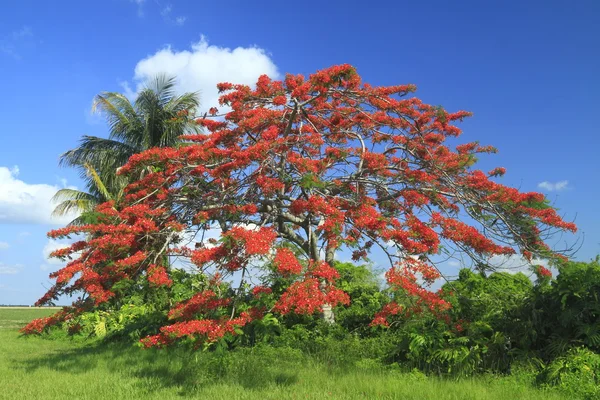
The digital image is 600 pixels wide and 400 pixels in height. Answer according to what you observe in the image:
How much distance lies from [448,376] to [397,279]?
169 centimetres

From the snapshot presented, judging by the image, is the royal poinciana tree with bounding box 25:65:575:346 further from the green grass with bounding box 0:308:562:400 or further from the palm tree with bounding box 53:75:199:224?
the palm tree with bounding box 53:75:199:224

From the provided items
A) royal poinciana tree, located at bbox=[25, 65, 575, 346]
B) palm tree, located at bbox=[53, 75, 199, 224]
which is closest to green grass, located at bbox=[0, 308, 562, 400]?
royal poinciana tree, located at bbox=[25, 65, 575, 346]

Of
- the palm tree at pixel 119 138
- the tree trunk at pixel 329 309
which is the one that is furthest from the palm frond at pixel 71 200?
the tree trunk at pixel 329 309

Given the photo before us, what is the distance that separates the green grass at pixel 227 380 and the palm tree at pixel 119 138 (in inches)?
392

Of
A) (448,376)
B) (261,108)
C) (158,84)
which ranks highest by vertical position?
(158,84)

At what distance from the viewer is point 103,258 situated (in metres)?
9.02

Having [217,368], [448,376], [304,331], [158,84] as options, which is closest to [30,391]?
[217,368]

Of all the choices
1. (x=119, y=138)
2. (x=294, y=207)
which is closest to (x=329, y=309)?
(x=294, y=207)

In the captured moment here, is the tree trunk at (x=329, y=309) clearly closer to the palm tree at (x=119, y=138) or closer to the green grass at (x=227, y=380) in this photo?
the green grass at (x=227, y=380)

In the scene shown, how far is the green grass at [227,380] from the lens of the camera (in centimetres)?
671

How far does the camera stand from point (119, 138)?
65.5 feet

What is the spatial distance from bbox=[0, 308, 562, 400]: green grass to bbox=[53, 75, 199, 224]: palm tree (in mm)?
9946

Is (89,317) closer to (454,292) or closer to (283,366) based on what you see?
(283,366)

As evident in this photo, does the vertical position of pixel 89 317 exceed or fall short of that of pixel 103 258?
it falls short
